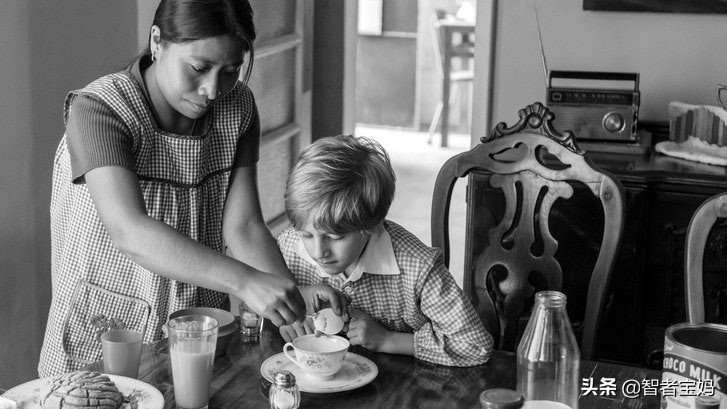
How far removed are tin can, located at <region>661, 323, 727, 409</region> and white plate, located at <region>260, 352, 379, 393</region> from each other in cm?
49

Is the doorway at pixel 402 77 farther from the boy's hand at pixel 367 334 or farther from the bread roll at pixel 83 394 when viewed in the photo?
the bread roll at pixel 83 394

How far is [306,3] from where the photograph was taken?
3766mm

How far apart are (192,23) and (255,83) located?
1735 millimetres

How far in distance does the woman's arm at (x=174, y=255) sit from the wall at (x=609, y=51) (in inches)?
77.3

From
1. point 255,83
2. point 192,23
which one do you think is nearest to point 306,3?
point 255,83

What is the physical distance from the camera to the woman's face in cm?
164

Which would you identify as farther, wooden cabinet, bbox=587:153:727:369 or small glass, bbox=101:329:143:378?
wooden cabinet, bbox=587:153:727:369

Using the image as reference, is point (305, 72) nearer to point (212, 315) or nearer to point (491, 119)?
point (491, 119)

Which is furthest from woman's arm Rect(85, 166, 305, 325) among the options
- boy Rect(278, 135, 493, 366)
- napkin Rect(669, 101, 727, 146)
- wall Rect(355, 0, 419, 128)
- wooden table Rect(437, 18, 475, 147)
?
wall Rect(355, 0, 419, 128)

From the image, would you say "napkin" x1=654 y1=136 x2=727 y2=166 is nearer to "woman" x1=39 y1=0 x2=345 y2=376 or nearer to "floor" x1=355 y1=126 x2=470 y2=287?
"woman" x1=39 y1=0 x2=345 y2=376

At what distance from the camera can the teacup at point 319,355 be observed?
4.98ft

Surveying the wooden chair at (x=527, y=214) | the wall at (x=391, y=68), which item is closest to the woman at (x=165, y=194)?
the wooden chair at (x=527, y=214)

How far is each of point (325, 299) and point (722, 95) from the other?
1.91 meters

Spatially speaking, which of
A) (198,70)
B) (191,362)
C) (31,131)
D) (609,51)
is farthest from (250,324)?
(609,51)
